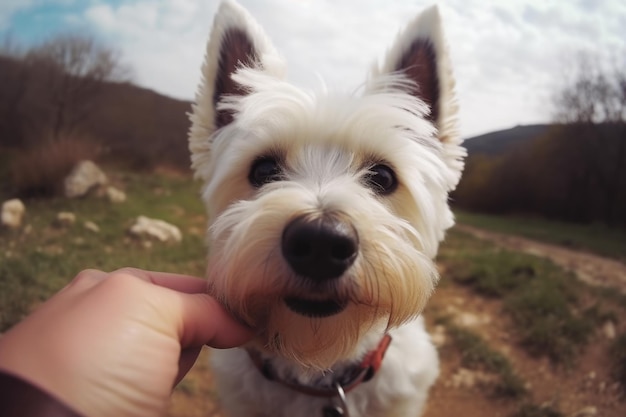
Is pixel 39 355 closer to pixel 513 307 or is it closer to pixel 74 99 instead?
pixel 513 307

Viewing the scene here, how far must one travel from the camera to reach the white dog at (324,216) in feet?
5.16

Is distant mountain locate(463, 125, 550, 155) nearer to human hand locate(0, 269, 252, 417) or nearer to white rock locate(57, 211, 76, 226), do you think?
human hand locate(0, 269, 252, 417)

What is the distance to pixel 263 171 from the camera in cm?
218

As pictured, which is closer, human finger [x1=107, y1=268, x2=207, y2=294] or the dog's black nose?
the dog's black nose

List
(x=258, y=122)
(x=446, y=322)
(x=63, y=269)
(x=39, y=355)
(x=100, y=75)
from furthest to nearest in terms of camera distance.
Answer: (x=100, y=75) → (x=63, y=269) → (x=446, y=322) → (x=258, y=122) → (x=39, y=355)

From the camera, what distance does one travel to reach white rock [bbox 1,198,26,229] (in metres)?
7.99

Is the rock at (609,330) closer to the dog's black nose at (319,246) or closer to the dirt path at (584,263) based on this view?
the dirt path at (584,263)

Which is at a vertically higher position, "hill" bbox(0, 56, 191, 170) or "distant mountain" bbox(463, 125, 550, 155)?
"distant mountain" bbox(463, 125, 550, 155)

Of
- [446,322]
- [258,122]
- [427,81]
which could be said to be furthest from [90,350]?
[446,322]

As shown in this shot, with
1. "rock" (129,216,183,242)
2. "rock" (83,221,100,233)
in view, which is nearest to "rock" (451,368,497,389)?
"rock" (129,216,183,242)

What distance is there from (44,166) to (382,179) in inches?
436

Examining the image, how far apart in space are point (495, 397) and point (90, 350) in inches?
153

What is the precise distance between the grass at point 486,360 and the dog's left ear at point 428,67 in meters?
2.65

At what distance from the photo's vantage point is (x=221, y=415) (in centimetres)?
389
